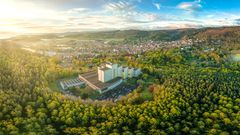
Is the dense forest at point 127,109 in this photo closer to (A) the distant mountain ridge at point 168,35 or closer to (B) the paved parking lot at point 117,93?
(B) the paved parking lot at point 117,93

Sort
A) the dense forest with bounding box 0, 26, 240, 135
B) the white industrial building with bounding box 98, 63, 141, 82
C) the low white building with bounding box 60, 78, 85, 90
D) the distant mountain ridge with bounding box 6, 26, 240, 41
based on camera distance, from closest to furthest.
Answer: the dense forest with bounding box 0, 26, 240, 135 < the low white building with bounding box 60, 78, 85, 90 < the white industrial building with bounding box 98, 63, 141, 82 < the distant mountain ridge with bounding box 6, 26, 240, 41

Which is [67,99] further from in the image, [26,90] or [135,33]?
[135,33]

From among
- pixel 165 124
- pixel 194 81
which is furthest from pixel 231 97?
pixel 165 124

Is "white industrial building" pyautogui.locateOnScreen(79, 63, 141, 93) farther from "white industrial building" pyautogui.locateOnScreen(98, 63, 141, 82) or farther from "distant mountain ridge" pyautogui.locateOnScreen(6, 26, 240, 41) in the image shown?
"distant mountain ridge" pyautogui.locateOnScreen(6, 26, 240, 41)

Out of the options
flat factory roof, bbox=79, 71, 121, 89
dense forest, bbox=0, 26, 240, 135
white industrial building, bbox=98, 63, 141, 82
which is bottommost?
dense forest, bbox=0, 26, 240, 135

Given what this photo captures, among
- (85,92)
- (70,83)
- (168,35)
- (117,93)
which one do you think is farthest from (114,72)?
(168,35)

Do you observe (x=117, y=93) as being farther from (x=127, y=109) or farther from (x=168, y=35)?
(x=168, y=35)

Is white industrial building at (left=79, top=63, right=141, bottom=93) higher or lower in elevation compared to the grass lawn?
higher

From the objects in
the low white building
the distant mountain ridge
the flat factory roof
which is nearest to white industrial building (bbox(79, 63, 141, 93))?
the flat factory roof

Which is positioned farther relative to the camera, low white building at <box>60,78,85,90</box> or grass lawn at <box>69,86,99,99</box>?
low white building at <box>60,78,85,90</box>

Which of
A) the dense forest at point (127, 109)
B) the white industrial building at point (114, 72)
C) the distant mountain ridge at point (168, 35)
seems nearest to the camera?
the dense forest at point (127, 109)

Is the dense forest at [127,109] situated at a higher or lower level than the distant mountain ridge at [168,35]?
lower

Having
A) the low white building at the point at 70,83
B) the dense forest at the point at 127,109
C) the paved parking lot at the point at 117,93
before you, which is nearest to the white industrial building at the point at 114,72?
the paved parking lot at the point at 117,93
